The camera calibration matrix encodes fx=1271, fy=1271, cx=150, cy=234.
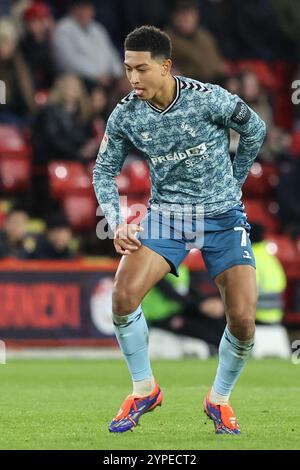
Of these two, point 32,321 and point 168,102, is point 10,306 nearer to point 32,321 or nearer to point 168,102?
point 32,321

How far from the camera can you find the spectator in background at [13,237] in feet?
46.6

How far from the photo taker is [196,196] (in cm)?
705

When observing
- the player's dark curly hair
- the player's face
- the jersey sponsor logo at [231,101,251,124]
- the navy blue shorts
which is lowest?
the navy blue shorts

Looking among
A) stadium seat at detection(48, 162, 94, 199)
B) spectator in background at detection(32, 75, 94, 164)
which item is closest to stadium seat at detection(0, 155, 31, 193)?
spectator in background at detection(32, 75, 94, 164)

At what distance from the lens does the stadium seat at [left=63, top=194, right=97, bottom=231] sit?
617 inches

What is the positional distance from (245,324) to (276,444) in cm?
78

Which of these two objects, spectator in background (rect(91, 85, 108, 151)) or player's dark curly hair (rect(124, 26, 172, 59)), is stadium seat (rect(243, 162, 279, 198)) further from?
player's dark curly hair (rect(124, 26, 172, 59))

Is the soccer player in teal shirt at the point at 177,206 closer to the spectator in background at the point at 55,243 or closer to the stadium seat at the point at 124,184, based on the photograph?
the spectator in background at the point at 55,243

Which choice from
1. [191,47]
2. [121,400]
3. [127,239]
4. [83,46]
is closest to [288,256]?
[191,47]

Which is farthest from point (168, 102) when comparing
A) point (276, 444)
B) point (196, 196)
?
point (276, 444)

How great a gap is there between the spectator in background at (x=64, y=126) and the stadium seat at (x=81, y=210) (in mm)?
569

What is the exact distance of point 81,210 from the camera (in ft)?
51.6

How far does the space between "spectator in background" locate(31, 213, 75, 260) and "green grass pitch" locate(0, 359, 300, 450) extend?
1.37 metres

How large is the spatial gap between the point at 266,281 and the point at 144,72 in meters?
7.68
